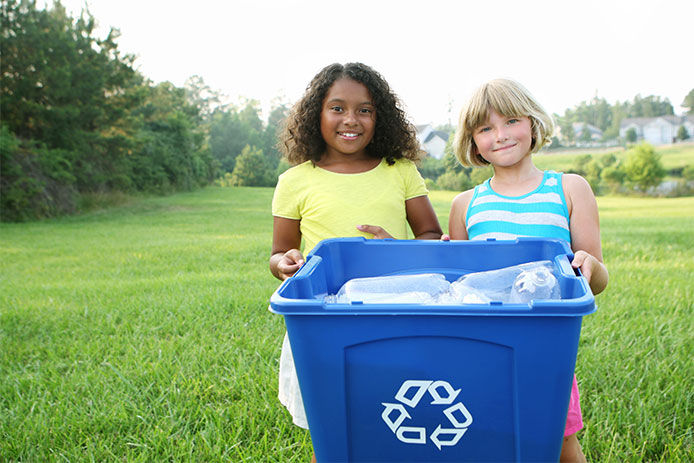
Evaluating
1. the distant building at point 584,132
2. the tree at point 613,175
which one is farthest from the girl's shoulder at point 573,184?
the distant building at point 584,132

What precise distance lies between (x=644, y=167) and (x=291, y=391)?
34935 mm

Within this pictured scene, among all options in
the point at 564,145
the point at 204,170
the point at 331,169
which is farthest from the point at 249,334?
the point at 564,145

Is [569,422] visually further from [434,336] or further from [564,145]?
[564,145]

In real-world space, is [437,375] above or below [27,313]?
above

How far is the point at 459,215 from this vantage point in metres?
1.96

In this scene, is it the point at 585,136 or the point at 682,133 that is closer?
the point at 682,133

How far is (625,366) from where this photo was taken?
2627mm

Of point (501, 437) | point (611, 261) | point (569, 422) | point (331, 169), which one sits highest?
point (331, 169)

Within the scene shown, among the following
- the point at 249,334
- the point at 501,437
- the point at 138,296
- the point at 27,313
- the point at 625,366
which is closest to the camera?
the point at 501,437

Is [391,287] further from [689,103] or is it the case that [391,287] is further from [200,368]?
[689,103]

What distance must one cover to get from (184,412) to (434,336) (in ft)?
5.69

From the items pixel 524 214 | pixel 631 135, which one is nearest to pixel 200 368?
pixel 524 214

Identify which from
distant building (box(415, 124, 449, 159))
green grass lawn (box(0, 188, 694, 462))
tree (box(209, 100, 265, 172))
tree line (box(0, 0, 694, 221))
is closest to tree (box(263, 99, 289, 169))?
tree (box(209, 100, 265, 172))

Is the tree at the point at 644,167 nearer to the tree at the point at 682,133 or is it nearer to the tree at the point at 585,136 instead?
the tree at the point at 585,136
